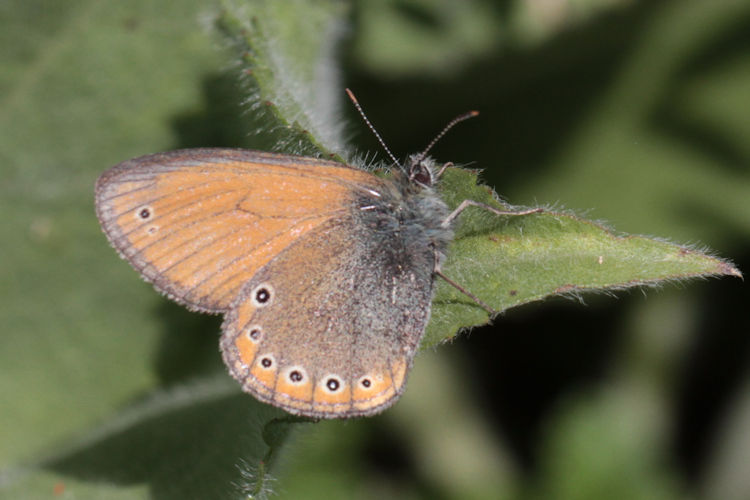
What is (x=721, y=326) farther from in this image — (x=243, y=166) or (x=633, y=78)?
(x=243, y=166)

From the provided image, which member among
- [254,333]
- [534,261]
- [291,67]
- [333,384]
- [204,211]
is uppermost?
[291,67]

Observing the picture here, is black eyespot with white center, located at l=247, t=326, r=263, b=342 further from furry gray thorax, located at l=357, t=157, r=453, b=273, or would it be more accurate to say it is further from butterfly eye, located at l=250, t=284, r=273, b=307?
furry gray thorax, located at l=357, t=157, r=453, b=273

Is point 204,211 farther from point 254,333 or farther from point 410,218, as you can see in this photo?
point 410,218

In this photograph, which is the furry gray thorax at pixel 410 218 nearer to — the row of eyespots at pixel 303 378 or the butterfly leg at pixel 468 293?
the butterfly leg at pixel 468 293

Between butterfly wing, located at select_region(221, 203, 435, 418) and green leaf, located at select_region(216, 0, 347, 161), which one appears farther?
green leaf, located at select_region(216, 0, 347, 161)

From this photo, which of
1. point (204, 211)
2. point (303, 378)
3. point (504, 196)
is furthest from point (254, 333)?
point (504, 196)

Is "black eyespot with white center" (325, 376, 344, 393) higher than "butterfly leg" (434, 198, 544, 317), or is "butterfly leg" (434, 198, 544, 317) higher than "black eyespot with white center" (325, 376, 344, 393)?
"butterfly leg" (434, 198, 544, 317)

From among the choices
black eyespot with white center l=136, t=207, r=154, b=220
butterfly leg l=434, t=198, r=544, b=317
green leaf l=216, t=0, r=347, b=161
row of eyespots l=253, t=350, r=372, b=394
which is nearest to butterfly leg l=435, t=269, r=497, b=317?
butterfly leg l=434, t=198, r=544, b=317
